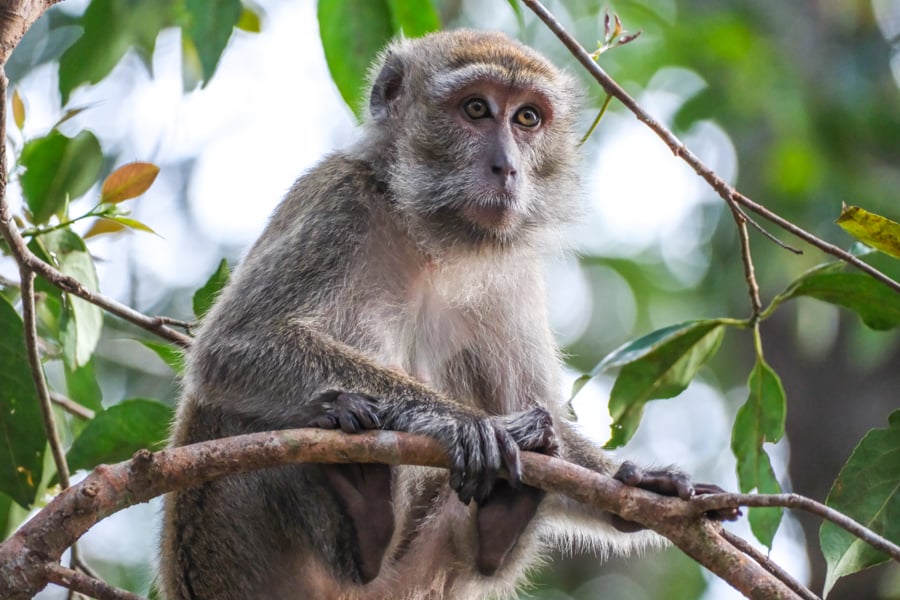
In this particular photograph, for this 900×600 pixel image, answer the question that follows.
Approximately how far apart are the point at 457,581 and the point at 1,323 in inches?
83.3

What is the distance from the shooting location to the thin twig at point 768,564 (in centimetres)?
338

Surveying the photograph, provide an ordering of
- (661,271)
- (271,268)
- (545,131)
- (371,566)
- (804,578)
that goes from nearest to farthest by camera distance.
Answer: (371,566) → (271,268) → (545,131) → (804,578) → (661,271)

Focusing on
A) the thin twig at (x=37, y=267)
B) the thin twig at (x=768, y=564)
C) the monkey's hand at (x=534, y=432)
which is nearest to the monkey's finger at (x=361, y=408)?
the monkey's hand at (x=534, y=432)

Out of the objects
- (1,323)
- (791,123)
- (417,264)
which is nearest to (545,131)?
(417,264)

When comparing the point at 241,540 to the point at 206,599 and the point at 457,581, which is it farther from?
the point at 457,581

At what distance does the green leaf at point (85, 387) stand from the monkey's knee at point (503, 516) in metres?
2.07

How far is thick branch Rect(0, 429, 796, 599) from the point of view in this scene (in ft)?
10.4

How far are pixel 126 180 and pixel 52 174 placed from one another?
41 centimetres

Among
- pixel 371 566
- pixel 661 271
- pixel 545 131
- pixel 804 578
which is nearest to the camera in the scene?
pixel 371 566

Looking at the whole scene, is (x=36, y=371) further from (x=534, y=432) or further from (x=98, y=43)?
(x=534, y=432)

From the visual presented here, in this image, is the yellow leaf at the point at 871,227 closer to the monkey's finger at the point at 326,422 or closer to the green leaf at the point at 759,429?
the green leaf at the point at 759,429

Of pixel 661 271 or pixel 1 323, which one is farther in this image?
pixel 661 271

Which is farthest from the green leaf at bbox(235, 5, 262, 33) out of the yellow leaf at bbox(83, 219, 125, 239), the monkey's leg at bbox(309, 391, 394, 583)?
the monkey's leg at bbox(309, 391, 394, 583)

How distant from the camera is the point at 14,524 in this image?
502 cm
